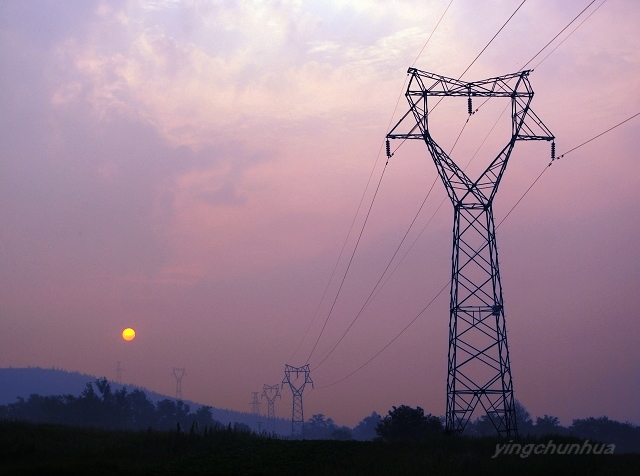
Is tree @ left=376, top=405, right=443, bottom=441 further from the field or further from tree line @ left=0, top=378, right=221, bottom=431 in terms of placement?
tree line @ left=0, top=378, right=221, bottom=431

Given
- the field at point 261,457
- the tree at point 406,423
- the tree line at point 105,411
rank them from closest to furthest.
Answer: the field at point 261,457
the tree at point 406,423
the tree line at point 105,411

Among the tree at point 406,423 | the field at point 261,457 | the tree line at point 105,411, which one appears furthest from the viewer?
the tree line at point 105,411

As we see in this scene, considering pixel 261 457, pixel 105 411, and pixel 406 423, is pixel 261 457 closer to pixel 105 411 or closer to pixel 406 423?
pixel 406 423

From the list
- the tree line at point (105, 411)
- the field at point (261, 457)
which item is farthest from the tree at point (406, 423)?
the tree line at point (105, 411)

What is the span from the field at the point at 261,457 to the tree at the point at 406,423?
2136 cm

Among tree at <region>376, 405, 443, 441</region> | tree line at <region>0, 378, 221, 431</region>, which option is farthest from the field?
tree line at <region>0, 378, 221, 431</region>

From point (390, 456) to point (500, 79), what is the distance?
18.9 metres

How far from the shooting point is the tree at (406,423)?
189 ft

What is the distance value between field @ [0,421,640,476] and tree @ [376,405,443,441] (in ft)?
70.1

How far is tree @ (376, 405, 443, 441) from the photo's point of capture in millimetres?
57516

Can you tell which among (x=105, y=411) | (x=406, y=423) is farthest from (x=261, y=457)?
(x=105, y=411)

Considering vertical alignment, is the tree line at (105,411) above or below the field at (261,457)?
above

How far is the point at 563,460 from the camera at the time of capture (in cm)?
2858

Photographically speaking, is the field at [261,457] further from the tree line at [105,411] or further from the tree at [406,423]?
the tree line at [105,411]
